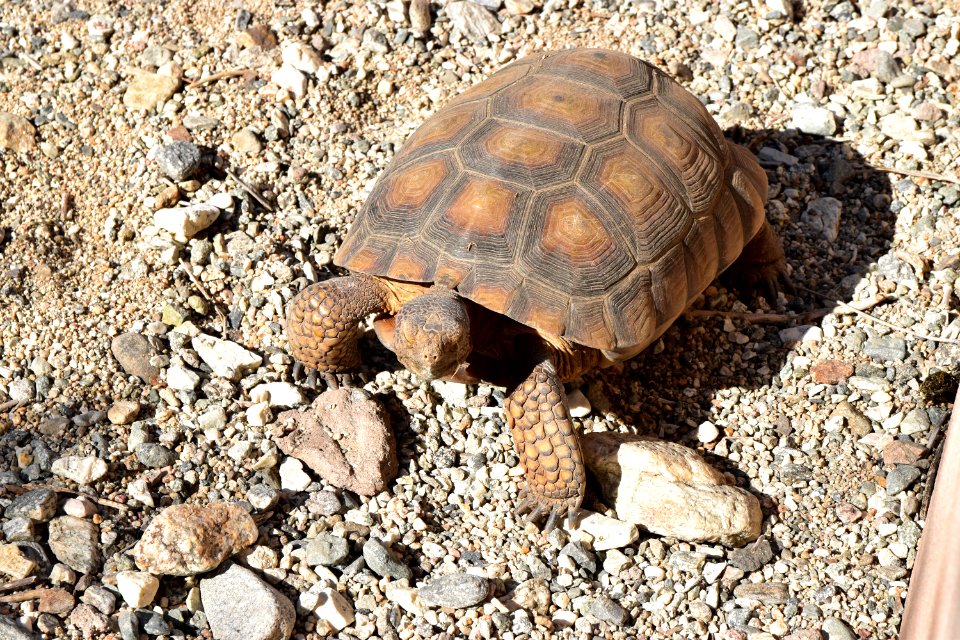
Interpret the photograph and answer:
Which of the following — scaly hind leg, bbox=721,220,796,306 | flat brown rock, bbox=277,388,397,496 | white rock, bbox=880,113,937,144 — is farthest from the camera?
white rock, bbox=880,113,937,144

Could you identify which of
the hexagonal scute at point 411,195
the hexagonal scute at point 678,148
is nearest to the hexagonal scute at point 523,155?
the hexagonal scute at point 411,195

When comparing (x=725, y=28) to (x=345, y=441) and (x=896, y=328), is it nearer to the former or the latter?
(x=896, y=328)

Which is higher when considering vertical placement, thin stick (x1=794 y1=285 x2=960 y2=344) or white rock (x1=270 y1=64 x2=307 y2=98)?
white rock (x1=270 y1=64 x2=307 y2=98)

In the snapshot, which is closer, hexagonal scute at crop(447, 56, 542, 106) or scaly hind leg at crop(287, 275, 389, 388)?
scaly hind leg at crop(287, 275, 389, 388)

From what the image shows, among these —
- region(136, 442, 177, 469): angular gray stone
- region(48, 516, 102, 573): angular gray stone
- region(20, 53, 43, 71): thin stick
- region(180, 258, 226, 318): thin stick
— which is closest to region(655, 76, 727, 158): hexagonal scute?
region(180, 258, 226, 318): thin stick

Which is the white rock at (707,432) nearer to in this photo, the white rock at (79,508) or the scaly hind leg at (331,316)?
the scaly hind leg at (331,316)

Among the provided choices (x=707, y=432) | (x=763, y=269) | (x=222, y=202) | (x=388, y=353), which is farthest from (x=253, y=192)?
(x=763, y=269)

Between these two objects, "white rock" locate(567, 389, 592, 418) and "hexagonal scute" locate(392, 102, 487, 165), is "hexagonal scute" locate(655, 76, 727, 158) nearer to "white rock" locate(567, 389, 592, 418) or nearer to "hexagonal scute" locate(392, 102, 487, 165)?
"hexagonal scute" locate(392, 102, 487, 165)

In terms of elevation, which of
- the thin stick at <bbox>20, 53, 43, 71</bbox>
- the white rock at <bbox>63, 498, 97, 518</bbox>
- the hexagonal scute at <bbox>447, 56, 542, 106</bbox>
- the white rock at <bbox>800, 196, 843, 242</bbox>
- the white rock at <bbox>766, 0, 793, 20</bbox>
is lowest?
the white rock at <bbox>63, 498, 97, 518</bbox>
